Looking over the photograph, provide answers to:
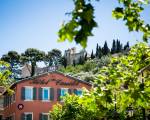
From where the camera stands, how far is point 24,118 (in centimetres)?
4753

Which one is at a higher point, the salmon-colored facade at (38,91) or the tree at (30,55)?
the tree at (30,55)

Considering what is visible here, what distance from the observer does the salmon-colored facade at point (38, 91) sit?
4816 centimetres

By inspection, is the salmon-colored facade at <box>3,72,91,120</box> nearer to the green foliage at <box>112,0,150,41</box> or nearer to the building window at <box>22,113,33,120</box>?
the building window at <box>22,113,33,120</box>

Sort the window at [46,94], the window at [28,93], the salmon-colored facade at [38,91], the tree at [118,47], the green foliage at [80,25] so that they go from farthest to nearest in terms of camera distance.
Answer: the tree at [118,47]
the window at [46,94]
the window at [28,93]
the salmon-colored facade at [38,91]
the green foliage at [80,25]

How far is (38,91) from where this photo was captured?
161 feet

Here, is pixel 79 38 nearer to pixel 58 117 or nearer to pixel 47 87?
pixel 58 117

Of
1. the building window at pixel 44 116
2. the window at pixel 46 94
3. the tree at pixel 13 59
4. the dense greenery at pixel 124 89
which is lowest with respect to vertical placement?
the building window at pixel 44 116

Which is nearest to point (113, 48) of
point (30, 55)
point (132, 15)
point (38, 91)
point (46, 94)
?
point (30, 55)

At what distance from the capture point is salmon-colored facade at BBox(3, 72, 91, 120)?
48156 mm

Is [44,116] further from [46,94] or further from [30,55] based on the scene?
[30,55]

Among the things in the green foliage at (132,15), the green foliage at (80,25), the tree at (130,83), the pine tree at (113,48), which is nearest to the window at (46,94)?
the tree at (130,83)

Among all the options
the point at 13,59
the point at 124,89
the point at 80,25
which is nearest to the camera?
the point at 80,25

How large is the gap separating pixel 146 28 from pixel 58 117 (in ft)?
100

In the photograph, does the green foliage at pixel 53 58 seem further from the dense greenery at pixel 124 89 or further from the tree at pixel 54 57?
the dense greenery at pixel 124 89
